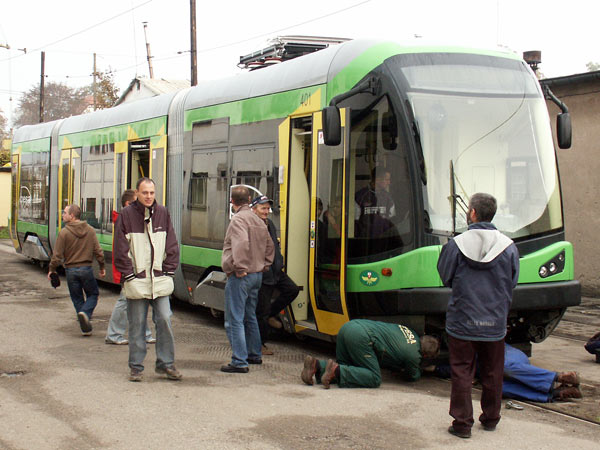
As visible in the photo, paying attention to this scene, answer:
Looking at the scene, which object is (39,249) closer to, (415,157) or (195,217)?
(195,217)

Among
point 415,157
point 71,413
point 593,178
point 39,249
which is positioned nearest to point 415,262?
point 415,157

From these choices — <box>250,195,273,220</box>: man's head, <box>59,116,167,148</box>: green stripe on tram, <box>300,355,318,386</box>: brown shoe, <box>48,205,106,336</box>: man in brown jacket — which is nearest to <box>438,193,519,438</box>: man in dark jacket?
<box>300,355,318,386</box>: brown shoe

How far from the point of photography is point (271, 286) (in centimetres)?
856

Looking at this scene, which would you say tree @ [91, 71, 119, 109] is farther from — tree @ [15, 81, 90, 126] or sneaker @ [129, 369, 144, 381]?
sneaker @ [129, 369, 144, 381]

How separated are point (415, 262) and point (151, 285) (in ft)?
7.68

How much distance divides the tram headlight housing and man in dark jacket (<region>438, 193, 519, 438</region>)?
2044 millimetres

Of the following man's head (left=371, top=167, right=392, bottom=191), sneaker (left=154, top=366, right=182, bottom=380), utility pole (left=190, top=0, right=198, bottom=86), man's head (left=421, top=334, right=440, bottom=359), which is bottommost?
sneaker (left=154, top=366, right=182, bottom=380)

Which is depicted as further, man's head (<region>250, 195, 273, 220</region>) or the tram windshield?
man's head (<region>250, 195, 273, 220</region>)

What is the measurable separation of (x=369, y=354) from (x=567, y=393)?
1700mm

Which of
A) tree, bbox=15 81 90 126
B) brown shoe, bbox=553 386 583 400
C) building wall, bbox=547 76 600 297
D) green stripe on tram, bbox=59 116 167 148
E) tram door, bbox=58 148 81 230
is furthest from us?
tree, bbox=15 81 90 126

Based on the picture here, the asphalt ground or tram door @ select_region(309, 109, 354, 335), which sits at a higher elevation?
tram door @ select_region(309, 109, 354, 335)

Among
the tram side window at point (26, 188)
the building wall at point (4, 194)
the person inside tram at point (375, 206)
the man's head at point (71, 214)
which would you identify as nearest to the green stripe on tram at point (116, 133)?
the tram side window at point (26, 188)

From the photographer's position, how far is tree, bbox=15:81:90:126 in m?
86.0

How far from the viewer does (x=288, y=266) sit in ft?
29.4
